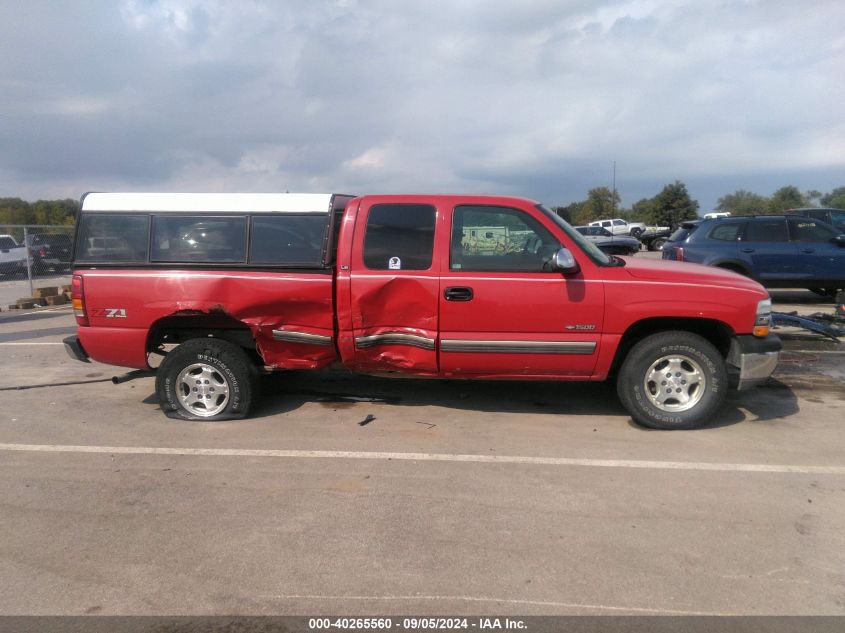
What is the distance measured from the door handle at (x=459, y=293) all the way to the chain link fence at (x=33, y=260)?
14.2 metres

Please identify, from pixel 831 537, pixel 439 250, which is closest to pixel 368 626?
pixel 831 537

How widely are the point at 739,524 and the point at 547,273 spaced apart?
7.44 ft

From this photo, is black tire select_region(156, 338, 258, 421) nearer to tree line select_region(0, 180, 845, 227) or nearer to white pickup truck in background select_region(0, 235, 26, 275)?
white pickup truck in background select_region(0, 235, 26, 275)

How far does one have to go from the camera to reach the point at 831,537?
3475mm

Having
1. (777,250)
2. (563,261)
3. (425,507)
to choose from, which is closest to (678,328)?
(563,261)

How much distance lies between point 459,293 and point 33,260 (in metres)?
17.6

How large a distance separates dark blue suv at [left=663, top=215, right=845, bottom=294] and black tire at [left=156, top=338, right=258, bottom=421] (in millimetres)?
9164

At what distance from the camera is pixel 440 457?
15.3 ft

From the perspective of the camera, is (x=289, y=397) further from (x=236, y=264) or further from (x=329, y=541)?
(x=329, y=541)

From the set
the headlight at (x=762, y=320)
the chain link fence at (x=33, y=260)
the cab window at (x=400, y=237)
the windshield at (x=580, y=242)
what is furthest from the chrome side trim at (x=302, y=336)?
the chain link fence at (x=33, y=260)

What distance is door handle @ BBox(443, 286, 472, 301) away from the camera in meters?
5.01

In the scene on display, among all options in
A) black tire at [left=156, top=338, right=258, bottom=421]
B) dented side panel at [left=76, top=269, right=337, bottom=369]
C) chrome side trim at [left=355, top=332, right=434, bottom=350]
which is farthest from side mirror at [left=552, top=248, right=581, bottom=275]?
black tire at [left=156, top=338, right=258, bottom=421]

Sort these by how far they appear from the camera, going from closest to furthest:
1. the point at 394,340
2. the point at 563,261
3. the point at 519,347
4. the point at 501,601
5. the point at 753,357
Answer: the point at 501,601
the point at 563,261
the point at 753,357
the point at 519,347
the point at 394,340

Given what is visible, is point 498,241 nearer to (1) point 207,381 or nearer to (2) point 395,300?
(2) point 395,300
